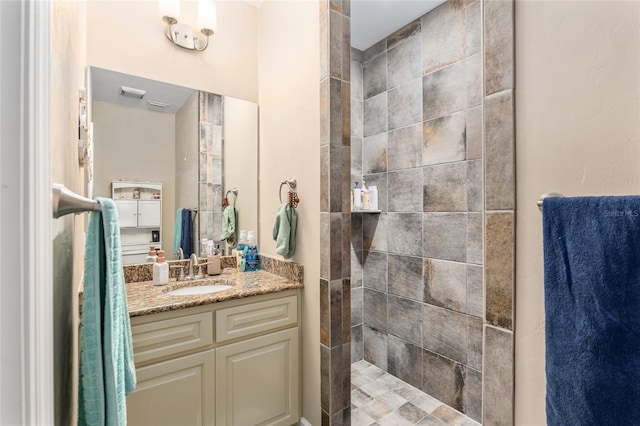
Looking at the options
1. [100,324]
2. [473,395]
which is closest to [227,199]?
[100,324]

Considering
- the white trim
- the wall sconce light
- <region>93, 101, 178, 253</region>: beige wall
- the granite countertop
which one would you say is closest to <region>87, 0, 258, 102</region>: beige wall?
the wall sconce light

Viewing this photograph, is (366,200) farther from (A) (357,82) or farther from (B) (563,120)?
(B) (563,120)

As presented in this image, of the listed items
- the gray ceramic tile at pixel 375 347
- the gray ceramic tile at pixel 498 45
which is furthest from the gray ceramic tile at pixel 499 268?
the gray ceramic tile at pixel 375 347

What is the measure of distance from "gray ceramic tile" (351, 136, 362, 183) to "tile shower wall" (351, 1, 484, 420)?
1cm

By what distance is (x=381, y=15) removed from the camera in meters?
2.26

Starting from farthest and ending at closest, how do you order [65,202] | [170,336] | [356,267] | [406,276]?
[356,267] < [406,276] < [170,336] < [65,202]

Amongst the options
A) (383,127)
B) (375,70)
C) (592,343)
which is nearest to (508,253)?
(592,343)

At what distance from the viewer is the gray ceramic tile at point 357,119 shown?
2709 millimetres

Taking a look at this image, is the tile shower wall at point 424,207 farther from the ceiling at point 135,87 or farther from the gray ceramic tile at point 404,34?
the ceiling at point 135,87

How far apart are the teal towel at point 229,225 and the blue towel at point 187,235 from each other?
21cm

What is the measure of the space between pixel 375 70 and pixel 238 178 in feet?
5.06

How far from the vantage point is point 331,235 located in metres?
1.60

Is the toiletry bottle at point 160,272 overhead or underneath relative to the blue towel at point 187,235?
underneath

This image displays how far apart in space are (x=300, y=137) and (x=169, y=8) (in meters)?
1.10
